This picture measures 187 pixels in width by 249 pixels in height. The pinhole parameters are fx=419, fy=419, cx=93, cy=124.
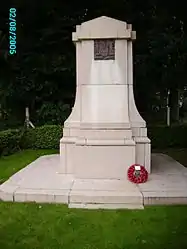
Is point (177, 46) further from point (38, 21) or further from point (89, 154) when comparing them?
point (89, 154)

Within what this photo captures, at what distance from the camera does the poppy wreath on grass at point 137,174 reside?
21.7 ft

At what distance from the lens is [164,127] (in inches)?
542

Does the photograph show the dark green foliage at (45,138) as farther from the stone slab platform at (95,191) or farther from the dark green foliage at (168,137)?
the stone slab platform at (95,191)

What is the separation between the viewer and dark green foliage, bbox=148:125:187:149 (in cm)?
1366

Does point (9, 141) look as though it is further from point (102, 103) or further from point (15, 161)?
point (102, 103)

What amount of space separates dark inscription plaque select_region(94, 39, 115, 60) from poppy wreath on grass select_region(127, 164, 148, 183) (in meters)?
2.03

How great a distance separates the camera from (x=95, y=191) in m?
5.98

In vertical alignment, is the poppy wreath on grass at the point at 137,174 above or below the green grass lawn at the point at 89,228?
above

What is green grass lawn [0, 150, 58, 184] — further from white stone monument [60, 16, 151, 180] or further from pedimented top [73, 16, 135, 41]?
pedimented top [73, 16, 135, 41]

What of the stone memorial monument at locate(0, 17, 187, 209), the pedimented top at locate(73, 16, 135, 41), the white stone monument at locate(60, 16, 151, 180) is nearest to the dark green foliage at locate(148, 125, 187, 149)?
the stone memorial monument at locate(0, 17, 187, 209)

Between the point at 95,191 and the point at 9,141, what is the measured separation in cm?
683

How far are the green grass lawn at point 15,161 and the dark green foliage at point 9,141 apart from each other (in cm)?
28
